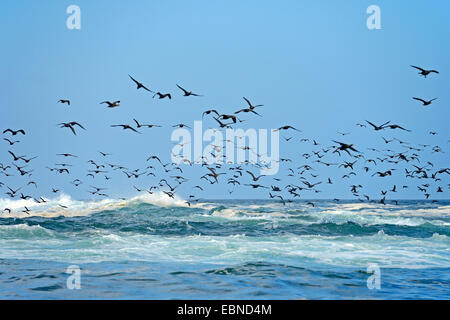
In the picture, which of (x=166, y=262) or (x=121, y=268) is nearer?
(x=121, y=268)

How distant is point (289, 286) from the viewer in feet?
44.0

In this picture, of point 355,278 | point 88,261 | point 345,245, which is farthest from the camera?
point 345,245

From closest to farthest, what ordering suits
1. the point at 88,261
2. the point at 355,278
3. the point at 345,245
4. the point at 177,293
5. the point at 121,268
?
the point at 177,293 → the point at 355,278 → the point at 121,268 → the point at 88,261 → the point at 345,245

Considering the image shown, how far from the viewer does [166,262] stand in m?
17.0

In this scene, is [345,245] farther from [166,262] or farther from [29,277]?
[29,277]

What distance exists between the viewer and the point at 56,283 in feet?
43.5

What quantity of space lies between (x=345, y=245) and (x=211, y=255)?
23.9 feet

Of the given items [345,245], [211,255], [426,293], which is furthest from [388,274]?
[345,245]

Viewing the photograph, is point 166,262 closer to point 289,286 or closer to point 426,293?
point 289,286

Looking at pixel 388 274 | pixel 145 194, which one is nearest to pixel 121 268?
pixel 388 274

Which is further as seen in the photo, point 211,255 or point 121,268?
point 211,255
